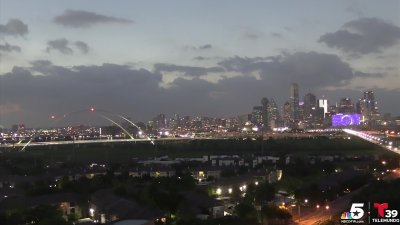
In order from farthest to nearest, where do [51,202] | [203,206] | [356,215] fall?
[51,202] → [203,206] → [356,215]

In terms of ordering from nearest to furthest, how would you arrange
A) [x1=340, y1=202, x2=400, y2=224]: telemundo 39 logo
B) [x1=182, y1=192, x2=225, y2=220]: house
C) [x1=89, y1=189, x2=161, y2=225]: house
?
[x1=340, y1=202, x2=400, y2=224]: telemundo 39 logo < [x1=89, y1=189, x2=161, y2=225]: house < [x1=182, y1=192, x2=225, y2=220]: house

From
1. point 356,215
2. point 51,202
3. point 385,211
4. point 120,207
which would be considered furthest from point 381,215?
point 51,202

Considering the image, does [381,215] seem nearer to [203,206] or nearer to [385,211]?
[385,211]

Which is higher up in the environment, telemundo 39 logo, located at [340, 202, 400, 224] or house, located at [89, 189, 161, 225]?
telemundo 39 logo, located at [340, 202, 400, 224]

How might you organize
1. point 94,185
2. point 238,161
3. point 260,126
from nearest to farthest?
point 94,185, point 238,161, point 260,126

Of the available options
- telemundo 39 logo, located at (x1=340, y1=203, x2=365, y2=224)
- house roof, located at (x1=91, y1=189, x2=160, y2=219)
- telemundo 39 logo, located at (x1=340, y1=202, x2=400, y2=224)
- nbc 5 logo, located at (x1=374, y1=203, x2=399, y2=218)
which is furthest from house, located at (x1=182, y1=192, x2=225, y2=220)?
nbc 5 logo, located at (x1=374, y1=203, x2=399, y2=218)

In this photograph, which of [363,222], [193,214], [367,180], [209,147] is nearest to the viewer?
[363,222]

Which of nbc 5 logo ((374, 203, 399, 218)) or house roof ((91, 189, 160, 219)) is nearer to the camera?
nbc 5 logo ((374, 203, 399, 218))

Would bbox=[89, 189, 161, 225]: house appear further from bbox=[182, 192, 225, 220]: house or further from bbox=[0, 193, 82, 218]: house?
bbox=[182, 192, 225, 220]: house

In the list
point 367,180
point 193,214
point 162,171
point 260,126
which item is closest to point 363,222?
point 193,214

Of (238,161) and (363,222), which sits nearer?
(363,222)

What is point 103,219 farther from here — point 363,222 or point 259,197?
point 363,222
